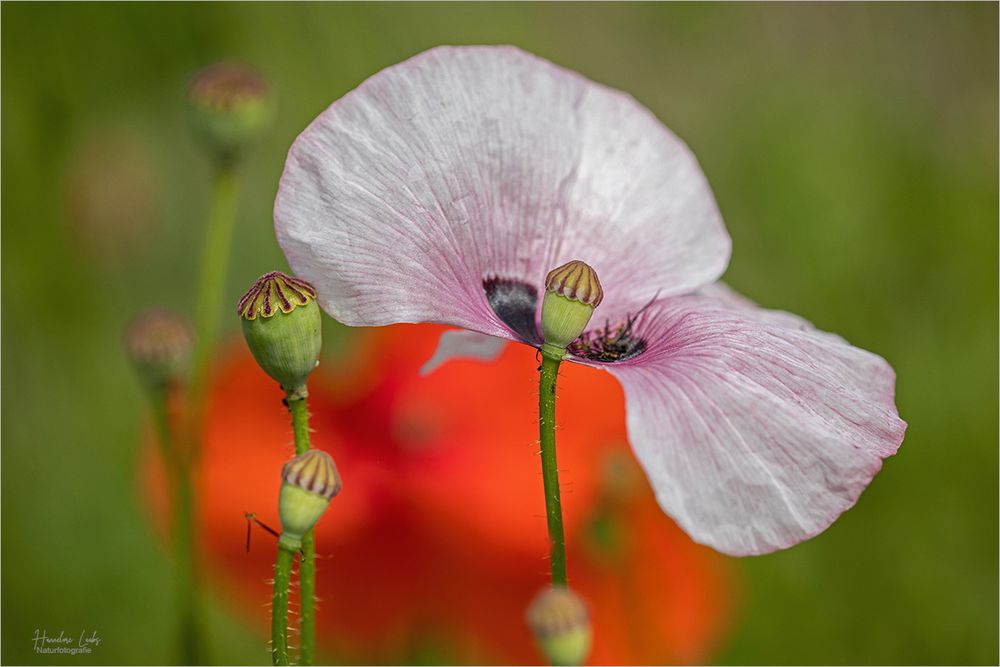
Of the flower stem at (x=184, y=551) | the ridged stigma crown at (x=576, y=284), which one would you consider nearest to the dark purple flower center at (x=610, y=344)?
the ridged stigma crown at (x=576, y=284)

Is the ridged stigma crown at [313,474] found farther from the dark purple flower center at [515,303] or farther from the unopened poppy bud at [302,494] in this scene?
the dark purple flower center at [515,303]

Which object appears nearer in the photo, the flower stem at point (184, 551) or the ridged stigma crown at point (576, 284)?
the ridged stigma crown at point (576, 284)

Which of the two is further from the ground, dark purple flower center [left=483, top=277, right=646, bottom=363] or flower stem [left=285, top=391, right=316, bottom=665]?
dark purple flower center [left=483, top=277, right=646, bottom=363]

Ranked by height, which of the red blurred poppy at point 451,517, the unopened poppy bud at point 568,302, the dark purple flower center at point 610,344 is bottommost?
the red blurred poppy at point 451,517

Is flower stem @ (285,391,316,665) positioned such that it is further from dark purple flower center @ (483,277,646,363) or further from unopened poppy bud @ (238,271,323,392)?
dark purple flower center @ (483,277,646,363)

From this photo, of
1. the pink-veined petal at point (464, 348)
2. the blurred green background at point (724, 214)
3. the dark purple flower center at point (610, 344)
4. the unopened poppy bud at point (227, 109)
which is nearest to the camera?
the dark purple flower center at point (610, 344)

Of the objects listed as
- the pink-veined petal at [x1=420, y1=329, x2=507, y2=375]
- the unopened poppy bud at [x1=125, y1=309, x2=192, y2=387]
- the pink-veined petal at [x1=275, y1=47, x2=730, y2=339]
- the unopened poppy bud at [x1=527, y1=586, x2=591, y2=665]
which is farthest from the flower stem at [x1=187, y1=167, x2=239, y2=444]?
the unopened poppy bud at [x1=527, y1=586, x2=591, y2=665]
